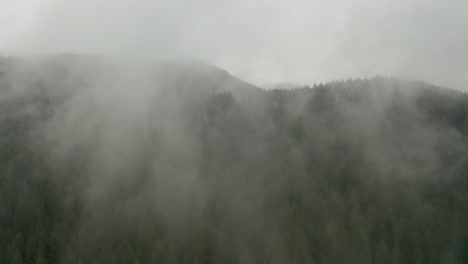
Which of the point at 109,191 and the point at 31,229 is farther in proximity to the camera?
the point at 109,191

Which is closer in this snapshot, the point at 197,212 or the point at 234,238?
the point at 234,238

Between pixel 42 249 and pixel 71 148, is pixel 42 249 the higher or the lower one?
the lower one

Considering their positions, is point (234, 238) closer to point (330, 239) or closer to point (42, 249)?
point (330, 239)

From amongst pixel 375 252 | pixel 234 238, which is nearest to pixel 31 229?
pixel 234 238

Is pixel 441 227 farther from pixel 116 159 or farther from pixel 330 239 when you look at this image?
pixel 116 159

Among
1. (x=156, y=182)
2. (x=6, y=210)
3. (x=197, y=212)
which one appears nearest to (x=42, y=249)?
(x=6, y=210)

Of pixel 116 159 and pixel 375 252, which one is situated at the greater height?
pixel 116 159

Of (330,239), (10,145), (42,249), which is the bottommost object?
(42,249)

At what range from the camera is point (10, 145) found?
17550cm

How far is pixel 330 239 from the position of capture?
12412 cm

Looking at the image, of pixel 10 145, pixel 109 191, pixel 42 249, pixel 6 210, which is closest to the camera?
pixel 42 249

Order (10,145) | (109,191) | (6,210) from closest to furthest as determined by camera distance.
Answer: (6,210) → (109,191) → (10,145)

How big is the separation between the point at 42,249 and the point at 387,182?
10188 cm

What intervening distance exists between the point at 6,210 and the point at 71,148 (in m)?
59.2
